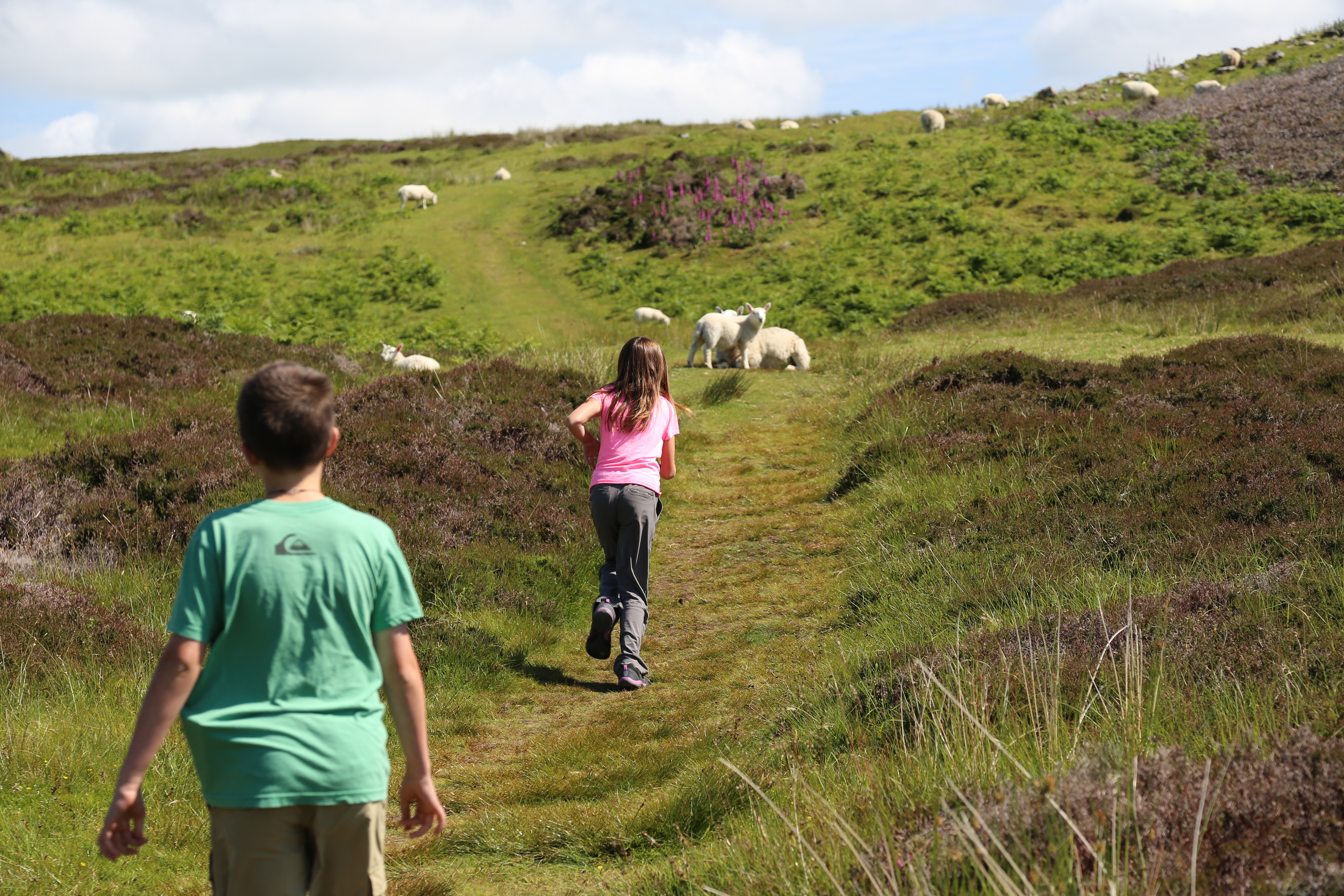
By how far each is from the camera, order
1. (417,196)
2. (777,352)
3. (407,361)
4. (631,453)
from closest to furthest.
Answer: (631,453) → (407,361) → (777,352) → (417,196)

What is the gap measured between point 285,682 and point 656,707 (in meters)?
3.81

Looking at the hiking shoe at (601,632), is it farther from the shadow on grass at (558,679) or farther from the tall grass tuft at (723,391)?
the tall grass tuft at (723,391)

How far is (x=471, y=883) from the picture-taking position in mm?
4160

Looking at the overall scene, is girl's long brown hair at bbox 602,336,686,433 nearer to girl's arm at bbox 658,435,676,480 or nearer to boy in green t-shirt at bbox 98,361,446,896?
girl's arm at bbox 658,435,676,480

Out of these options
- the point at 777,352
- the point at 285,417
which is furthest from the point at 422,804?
the point at 777,352

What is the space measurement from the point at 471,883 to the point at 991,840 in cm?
231

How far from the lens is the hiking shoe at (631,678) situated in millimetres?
6414

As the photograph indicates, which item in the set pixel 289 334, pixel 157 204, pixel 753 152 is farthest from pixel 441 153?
pixel 289 334

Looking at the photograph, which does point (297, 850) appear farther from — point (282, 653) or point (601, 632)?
point (601, 632)

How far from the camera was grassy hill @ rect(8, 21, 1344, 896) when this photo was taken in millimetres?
3303

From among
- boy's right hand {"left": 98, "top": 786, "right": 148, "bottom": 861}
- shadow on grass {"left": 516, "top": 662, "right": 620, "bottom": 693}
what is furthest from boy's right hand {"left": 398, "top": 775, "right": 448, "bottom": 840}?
shadow on grass {"left": 516, "top": 662, "right": 620, "bottom": 693}

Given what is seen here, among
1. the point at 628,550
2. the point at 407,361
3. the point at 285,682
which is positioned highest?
the point at 407,361

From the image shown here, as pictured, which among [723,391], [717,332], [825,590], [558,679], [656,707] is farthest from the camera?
[717,332]

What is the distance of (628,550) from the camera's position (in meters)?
6.60
